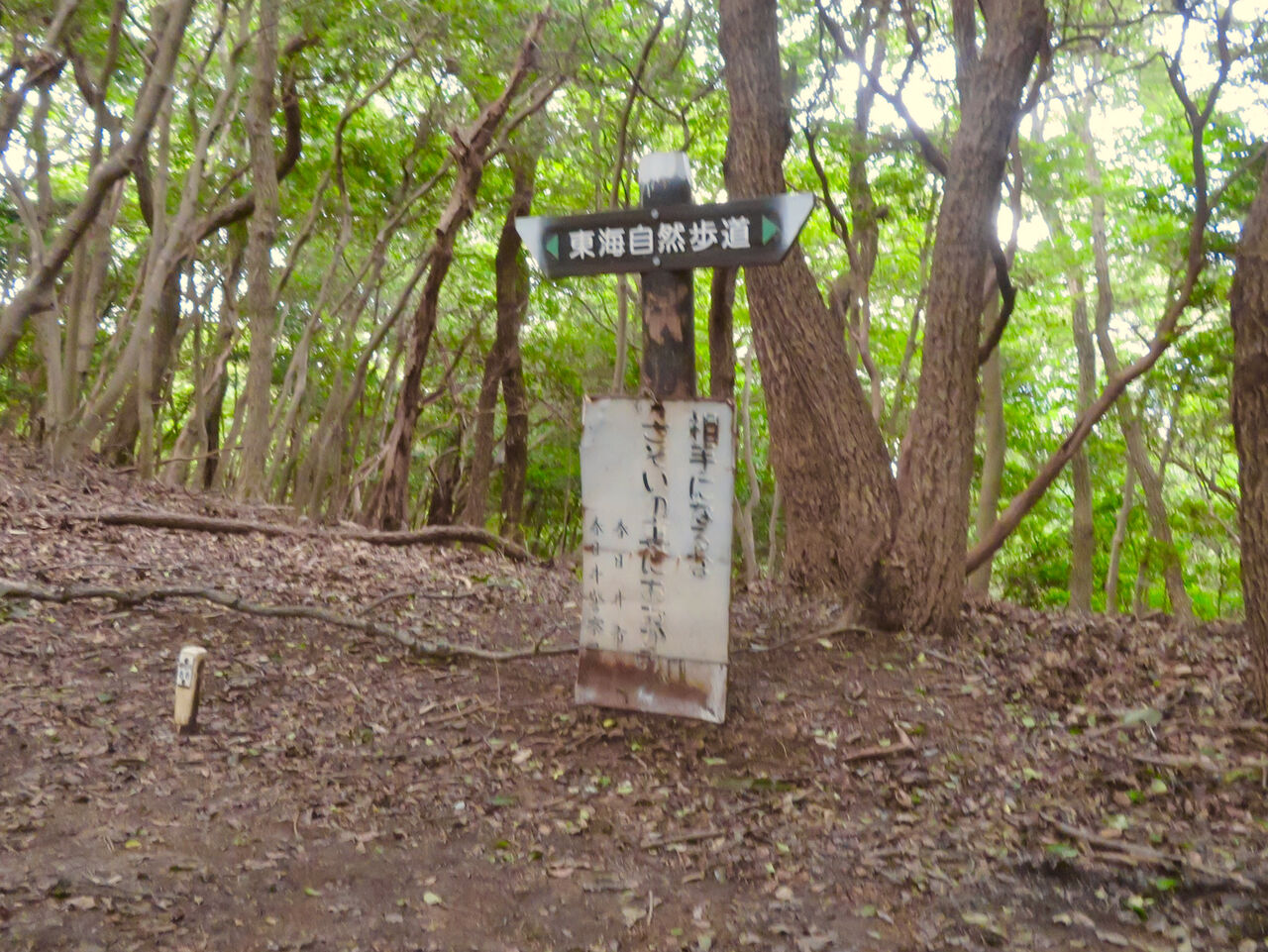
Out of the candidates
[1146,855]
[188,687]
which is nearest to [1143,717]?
[1146,855]

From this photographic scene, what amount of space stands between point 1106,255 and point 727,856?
468 inches

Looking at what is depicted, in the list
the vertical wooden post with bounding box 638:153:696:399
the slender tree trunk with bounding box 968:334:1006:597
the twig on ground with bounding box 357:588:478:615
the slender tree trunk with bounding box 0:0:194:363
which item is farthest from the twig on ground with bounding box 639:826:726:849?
the slender tree trunk with bounding box 968:334:1006:597

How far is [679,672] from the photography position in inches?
199

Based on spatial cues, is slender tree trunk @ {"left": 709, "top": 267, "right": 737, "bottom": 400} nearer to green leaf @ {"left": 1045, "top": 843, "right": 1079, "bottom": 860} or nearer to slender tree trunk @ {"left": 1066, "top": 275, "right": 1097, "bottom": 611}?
green leaf @ {"left": 1045, "top": 843, "right": 1079, "bottom": 860}

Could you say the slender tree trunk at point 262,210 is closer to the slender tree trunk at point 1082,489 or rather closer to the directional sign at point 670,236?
the directional sign at point 670,236

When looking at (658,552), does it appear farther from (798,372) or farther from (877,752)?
(798,372)

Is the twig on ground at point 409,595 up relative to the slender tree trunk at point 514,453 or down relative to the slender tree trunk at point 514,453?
down

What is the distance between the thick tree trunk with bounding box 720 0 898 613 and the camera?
6.48 metres

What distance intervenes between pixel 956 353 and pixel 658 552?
2.53 meters

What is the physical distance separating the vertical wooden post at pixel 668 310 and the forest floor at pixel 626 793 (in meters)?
1.76

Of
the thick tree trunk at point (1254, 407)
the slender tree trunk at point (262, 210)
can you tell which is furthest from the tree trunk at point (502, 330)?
the thick tree trunk at point (1254, 407)

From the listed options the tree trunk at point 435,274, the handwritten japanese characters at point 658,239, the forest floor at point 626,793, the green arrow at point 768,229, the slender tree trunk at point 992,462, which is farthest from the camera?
the slender tree trunk at point 992,462

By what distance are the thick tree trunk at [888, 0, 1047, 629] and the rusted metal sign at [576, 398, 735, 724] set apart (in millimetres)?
1726

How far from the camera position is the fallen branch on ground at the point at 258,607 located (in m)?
6.11
